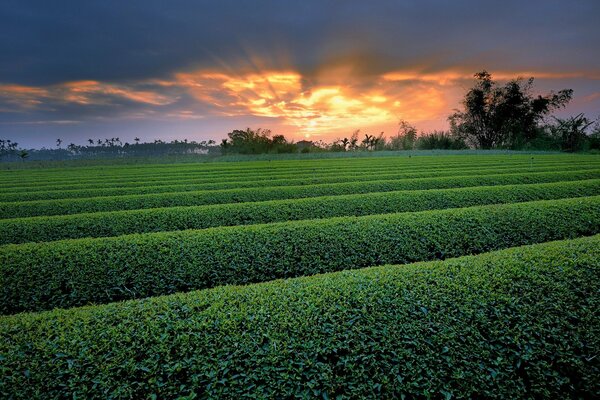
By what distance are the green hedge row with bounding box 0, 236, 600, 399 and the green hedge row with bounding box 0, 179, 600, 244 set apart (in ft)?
15.3

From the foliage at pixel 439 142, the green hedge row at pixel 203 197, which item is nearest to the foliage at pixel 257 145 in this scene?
the foliage at pixel 439 142

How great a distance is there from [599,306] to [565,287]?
0.82 ft

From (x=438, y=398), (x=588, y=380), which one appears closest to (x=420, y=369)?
(x=438, y=398)

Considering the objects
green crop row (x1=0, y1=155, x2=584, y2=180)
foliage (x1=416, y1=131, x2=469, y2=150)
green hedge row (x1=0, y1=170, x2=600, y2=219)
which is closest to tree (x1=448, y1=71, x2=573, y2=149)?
foliage (x1=416, y1=131, x2=469, y2=150)

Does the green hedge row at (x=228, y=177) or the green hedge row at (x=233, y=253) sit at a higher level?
the green hedge row at (x=228, y=177)

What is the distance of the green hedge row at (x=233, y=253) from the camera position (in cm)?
464

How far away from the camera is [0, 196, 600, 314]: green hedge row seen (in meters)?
4.64

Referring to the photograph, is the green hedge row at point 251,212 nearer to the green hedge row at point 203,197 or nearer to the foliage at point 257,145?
the green hedge row at point 203,197

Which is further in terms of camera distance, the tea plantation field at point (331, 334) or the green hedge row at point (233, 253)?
the green hedge row at point (233, 253)

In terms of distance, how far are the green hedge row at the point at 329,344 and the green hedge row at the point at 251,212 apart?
4670mm

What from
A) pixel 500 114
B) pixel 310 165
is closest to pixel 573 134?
pixel 500 114

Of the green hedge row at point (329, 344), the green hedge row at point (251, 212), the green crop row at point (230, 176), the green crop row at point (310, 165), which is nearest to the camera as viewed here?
the green hedge row at point (329, 344)

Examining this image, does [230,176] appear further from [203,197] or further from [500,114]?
[500,114]

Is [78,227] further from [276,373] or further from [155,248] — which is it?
[276,373]
